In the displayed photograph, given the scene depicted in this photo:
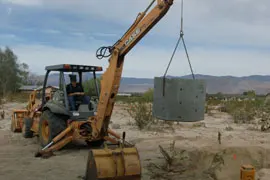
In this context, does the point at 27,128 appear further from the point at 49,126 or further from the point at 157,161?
the point at 157,161

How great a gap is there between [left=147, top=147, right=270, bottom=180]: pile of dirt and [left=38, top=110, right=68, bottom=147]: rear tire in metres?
2.78

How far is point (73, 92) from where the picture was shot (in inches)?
399

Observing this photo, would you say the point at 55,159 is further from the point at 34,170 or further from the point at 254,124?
the point at 254,124

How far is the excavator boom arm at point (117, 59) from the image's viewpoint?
767 cm

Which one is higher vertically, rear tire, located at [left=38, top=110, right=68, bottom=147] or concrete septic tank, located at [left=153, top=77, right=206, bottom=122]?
concrete septic tank, located at [left=153, top=77, right=206, bottom=122]

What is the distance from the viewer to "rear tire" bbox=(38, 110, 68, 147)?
9734 mm

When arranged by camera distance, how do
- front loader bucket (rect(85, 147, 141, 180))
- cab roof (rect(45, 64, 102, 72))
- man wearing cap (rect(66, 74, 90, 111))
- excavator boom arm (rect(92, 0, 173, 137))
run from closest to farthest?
front loader bucket (rect(85, 147, 141, 180)) < excavator boom arm (rect(92, 0, 173, 137)) < cab roof (rect(45, 64, 102, 72)) < man wearing cap (rect(66, 74, 90, 111))

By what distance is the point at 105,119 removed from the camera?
9125 millimetres

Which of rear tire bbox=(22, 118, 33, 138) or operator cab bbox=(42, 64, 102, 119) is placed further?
rear tire bbox=(22, 118, 33, 138)

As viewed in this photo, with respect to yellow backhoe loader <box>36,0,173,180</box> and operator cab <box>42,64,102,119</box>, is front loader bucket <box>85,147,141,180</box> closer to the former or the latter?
yellow backhoe loader <box>36,0,173,180</box>

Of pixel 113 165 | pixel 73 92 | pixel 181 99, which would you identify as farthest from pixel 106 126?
pixel 113 165

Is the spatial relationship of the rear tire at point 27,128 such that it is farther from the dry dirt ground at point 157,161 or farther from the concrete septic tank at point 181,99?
the concrete septic tank at point 181,99

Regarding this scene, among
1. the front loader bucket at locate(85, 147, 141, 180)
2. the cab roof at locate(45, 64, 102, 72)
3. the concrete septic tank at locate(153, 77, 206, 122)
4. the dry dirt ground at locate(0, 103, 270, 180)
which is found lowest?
the dry dirt ground at locate(0, 103, 270, 180)

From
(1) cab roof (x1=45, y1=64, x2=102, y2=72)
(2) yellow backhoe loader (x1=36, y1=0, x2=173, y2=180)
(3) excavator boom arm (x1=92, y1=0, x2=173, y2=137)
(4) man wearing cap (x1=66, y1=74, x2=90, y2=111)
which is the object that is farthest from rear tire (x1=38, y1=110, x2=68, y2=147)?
(1) cab roof (x1=45, y1=64, x2=102, y2=72)
